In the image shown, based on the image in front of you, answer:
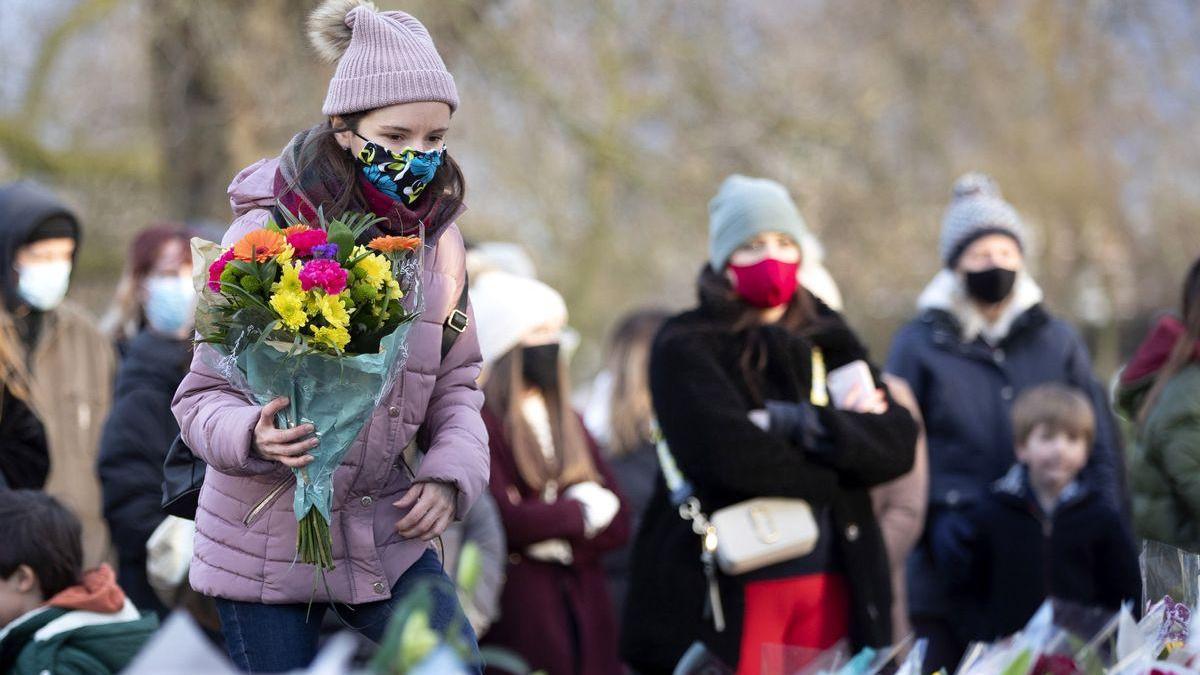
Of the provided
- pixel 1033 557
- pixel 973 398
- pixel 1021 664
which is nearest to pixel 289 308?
pixel 1021 664

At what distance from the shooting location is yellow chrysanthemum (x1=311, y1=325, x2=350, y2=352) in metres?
3.41

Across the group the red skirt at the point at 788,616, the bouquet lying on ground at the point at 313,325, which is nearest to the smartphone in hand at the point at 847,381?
the red skirt at the point at 788,616

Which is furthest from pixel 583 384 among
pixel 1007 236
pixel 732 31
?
pixel 1007 236

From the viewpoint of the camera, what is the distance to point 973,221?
725 cm

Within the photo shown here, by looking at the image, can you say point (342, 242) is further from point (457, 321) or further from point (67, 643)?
point (67, 643)

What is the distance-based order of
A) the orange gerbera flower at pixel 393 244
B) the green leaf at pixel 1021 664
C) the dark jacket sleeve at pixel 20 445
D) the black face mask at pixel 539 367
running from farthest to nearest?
the black face mask at pixel 539 367
the dark jacket sleeve at pixel 20 445
the orange gerbera flower at pixel 393 244
the green leaf at pixel 1021 664

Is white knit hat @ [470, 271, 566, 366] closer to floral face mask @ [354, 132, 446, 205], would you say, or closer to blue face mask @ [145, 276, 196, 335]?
blue face mask @ [145, 276, 196, 335]

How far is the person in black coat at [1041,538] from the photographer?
22.0ft

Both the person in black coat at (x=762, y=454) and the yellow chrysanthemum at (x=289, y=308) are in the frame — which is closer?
the yellow chrysanthemum at (x=289, y=308)

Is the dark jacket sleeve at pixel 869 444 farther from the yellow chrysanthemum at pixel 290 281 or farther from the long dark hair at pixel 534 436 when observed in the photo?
the yellow chrysanthemum at pixel 290 281

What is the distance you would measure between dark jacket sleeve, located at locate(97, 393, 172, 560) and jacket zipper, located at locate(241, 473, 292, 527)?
2159 millimetres

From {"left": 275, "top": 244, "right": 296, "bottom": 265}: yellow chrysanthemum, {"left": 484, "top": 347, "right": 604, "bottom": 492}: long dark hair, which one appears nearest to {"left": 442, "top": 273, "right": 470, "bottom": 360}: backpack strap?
{"left": 275, "top": 244, "right": 296, "bottom": 265}: yellow chrysanthemum

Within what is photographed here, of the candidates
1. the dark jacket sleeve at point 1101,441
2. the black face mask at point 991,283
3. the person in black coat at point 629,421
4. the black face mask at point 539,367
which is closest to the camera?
the black face mask at point 539,367

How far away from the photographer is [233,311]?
347 centimetres
